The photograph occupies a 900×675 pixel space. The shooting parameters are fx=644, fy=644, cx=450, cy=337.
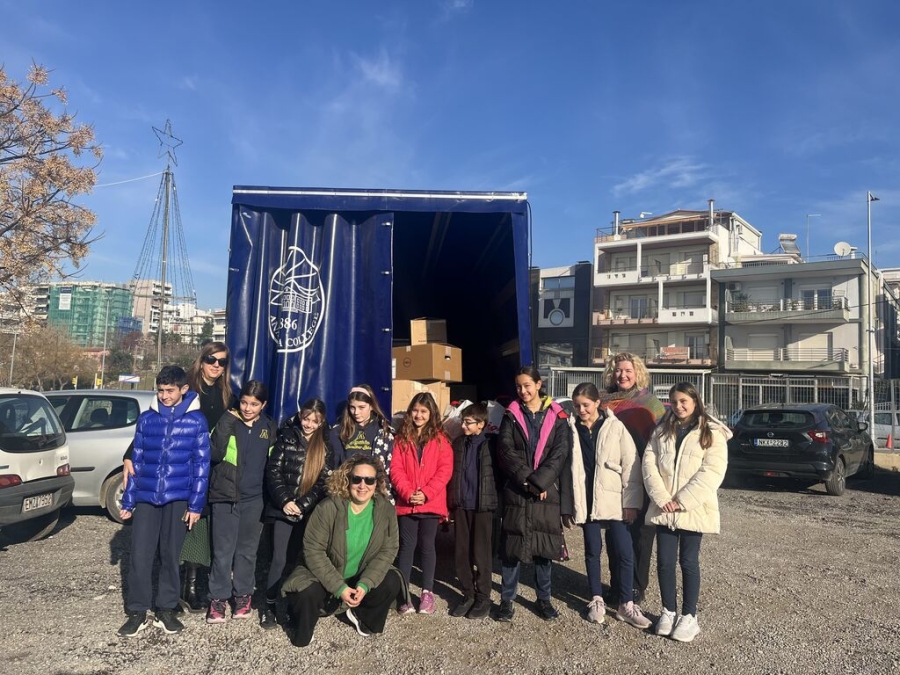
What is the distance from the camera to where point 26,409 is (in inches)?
239

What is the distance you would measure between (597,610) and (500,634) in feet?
2.39

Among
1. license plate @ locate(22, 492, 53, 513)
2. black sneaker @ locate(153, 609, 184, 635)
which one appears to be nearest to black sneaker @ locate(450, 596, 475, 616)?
black sneaker @ locate(153, 609, 184, 635)

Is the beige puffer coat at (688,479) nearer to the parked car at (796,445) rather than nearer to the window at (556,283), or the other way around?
the parked car at (796,445)

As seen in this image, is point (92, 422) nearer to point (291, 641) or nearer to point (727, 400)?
point (291, 641)

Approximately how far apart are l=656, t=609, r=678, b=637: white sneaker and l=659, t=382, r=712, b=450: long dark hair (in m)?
1.10

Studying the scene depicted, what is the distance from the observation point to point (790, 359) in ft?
123

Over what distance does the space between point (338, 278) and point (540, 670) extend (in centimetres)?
331

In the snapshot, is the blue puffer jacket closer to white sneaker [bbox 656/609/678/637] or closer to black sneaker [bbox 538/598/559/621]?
black sneaker [bbox 538/598/559/621]

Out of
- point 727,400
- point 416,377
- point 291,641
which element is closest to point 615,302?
point 727,400

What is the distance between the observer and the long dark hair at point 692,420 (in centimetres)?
412

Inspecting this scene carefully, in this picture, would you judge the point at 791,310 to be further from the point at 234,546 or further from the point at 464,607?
the point at 234,546

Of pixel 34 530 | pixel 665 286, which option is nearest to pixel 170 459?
pixel 34 530

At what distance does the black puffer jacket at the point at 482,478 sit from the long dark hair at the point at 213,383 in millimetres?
1717

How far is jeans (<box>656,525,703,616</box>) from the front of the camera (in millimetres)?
4086
